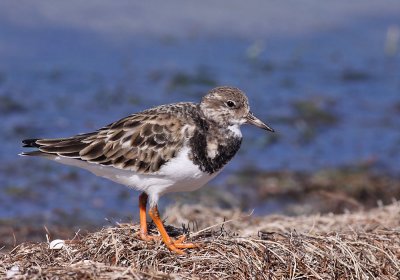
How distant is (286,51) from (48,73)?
335cm

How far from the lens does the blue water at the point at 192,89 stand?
8211 mm

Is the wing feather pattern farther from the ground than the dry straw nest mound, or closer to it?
farther from the ground

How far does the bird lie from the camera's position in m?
4.69

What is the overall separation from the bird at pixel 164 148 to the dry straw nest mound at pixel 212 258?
0.14 metres

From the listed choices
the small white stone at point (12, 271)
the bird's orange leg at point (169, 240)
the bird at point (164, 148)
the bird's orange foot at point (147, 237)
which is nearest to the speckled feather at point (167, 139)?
the bird at point (164, 148)

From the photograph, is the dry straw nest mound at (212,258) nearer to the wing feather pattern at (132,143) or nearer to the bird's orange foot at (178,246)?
the bird's orange foot at (178,246)

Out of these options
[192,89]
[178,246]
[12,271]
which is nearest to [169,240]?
[178,246]

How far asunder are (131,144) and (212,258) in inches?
35.1

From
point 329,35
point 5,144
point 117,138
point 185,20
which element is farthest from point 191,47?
point 117,138

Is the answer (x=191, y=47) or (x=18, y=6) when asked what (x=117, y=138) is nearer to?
(x=191, y=47)

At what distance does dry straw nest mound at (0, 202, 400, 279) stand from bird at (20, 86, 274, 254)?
137mm

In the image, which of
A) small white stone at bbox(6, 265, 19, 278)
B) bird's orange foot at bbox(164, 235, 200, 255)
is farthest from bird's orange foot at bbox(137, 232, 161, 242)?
small white stone at bbox(6, 265, 19, 278)

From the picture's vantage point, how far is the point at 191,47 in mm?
11477

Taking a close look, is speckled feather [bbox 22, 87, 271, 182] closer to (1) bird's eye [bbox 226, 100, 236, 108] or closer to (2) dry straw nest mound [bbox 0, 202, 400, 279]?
(1) bird's eye [bbox 226, 100, 236, 108]
